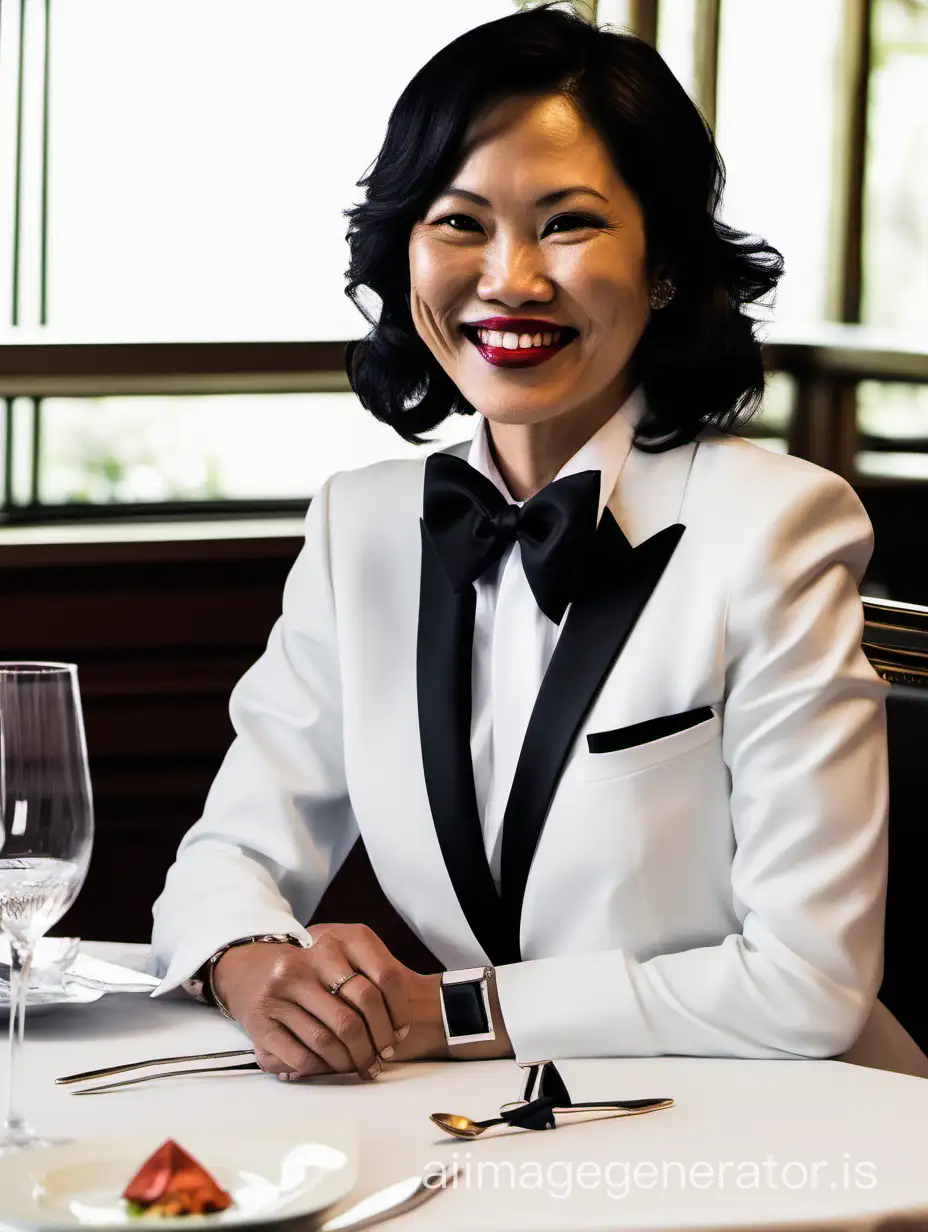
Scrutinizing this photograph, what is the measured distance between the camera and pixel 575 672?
1.54 metres

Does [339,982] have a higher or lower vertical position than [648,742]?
lower

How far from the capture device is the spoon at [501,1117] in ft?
3.63

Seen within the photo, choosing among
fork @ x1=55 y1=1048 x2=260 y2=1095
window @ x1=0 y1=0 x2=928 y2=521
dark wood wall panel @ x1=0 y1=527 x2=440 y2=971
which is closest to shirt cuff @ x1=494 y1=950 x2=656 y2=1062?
fork @ x1=55 y1=1048 x2=260 y2=1095

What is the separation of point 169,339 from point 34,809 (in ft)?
8.80

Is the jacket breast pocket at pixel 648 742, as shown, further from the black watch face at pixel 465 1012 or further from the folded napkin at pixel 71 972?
the folded napkin at pixel 71 972

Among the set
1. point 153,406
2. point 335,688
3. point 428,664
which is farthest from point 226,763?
point 153,406

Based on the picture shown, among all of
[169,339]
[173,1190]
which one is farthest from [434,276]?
[169,339]

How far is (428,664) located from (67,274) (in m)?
2.39

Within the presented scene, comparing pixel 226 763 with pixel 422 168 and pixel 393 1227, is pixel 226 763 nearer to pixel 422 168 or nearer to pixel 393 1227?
pixel 422 168

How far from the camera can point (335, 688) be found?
1792 mm

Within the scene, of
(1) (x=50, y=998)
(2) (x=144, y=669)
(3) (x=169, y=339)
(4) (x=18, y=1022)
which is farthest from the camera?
(3) (x=169, y=339)

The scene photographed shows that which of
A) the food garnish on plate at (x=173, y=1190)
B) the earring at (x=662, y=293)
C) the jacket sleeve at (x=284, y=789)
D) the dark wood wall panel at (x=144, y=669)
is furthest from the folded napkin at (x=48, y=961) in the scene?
the dark wood wall panel at (x=144, y=669)

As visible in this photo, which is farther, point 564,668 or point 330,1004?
point 564,668

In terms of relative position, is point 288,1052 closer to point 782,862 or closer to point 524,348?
point 782,862
